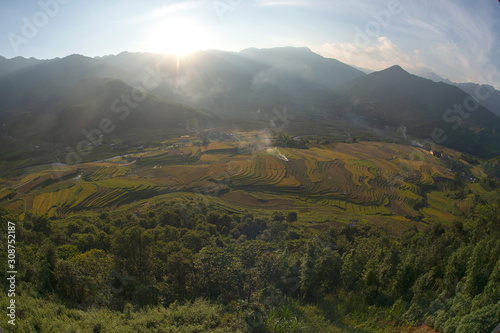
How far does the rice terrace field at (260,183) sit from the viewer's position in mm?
32531

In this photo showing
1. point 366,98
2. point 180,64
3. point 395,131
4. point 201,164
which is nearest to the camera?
point 201,164

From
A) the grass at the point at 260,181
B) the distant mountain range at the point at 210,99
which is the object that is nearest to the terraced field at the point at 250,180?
the grass at the point at 260,181

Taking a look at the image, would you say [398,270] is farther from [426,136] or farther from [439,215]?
[426,136]

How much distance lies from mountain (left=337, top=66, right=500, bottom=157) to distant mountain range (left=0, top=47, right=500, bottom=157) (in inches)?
16.2

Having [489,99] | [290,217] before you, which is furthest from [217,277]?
[489,99]

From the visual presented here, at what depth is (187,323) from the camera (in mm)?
8367

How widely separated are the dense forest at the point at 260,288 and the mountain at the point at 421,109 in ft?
312

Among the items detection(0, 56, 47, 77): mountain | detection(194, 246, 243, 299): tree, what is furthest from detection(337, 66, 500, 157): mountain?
detection(0, 56, 47, 77): mountain

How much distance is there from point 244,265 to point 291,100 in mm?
145542

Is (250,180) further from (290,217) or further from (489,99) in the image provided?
(489,99)

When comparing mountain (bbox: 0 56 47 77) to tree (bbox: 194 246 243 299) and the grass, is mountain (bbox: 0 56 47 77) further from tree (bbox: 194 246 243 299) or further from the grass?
tree (bbox: 194 246 243 299)

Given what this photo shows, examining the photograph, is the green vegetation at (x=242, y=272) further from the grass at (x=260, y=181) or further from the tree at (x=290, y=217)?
the grass at (x=260, y=181)

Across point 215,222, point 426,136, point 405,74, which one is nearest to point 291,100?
point 405,74

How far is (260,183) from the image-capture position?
38.8 m
